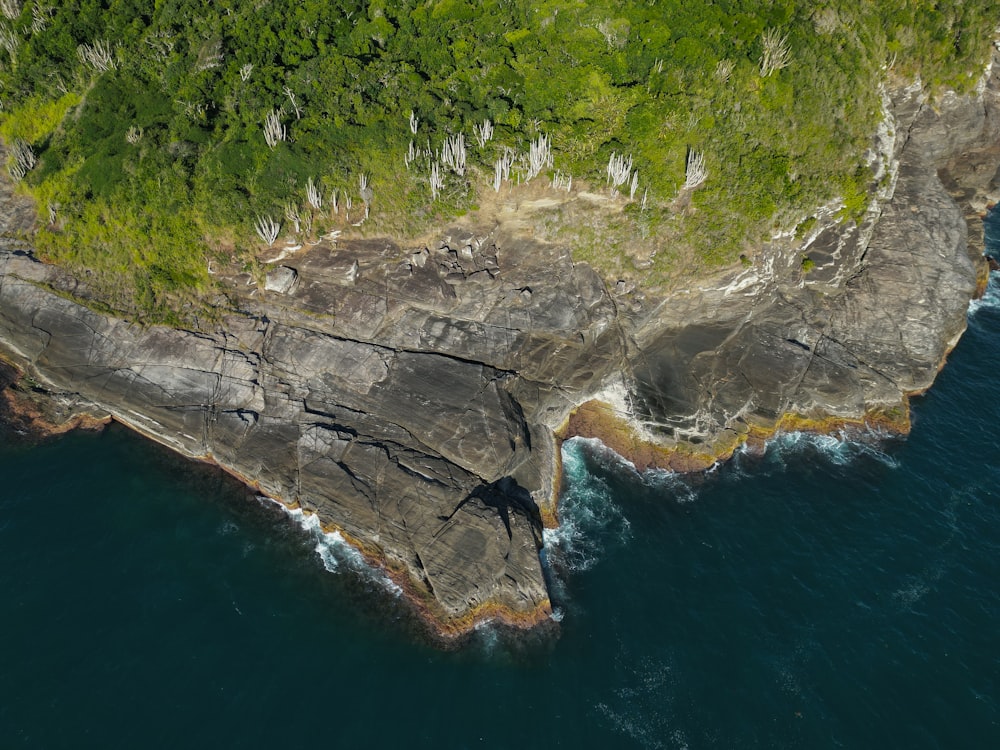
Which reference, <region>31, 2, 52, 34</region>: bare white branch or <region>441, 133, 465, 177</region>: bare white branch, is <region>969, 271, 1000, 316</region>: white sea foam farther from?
<region>31, 2, 52, 34</region>: bare white branch

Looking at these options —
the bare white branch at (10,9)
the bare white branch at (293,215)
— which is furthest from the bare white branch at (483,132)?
the bare white branch at (10,9)

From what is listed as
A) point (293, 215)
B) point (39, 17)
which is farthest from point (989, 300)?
point (39, 17)

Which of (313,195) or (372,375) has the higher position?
(313,195)

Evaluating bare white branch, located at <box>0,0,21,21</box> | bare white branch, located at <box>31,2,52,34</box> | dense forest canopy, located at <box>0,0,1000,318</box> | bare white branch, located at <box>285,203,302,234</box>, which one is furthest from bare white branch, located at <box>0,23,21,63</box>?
bare white branch, located at <box>285,203,302,234</box>

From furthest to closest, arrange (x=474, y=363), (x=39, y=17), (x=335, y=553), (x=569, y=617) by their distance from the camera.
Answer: (x=39, y=17)
(x=474, y=363)
(x=335, y=553)
(x=569, y=617)

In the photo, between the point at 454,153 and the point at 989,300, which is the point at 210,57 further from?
the point at 989,300

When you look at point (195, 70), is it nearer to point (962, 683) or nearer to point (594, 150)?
point (594, 150)

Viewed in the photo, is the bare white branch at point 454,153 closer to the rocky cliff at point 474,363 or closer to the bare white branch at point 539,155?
the rocky cliff at point 474,363
